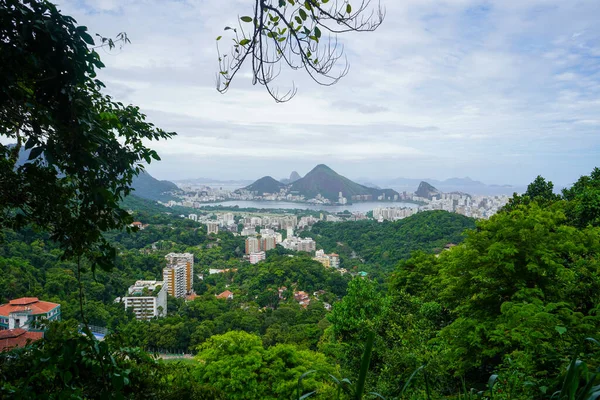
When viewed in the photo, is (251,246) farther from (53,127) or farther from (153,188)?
(153,188)

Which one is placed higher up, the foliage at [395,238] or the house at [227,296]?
the foliage at [395,238]

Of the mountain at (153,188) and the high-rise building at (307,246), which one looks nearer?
the high-rise building at (307,246)

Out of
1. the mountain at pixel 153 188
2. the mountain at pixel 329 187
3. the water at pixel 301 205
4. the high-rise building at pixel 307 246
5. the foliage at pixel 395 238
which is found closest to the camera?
the foliage at pixel 395 238

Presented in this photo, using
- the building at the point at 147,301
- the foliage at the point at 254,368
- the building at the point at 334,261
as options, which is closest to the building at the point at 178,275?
the building at the point at 147,301

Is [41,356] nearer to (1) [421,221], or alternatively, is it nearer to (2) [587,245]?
(2) [587,245]

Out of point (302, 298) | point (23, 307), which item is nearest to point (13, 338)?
point (23, 307)

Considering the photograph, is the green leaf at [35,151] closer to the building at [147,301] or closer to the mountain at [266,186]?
the building at [147,301]

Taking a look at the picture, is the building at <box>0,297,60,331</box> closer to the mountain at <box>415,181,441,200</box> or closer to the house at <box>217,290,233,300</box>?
the house at <box>217,290,233,300</box>

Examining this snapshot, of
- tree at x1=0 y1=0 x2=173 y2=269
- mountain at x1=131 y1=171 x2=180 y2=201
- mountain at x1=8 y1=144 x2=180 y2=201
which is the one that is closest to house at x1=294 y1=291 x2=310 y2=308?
tree at x1=0 y1=0 x2=173 y2=269
